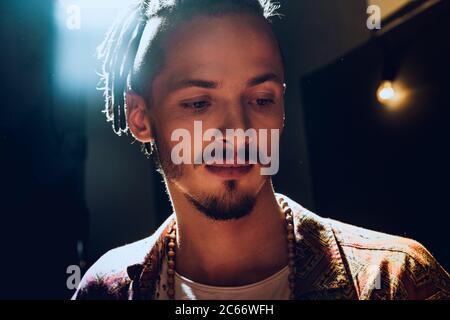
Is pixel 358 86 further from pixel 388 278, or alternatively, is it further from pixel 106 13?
pixel 106 13

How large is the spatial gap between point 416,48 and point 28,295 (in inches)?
54.4

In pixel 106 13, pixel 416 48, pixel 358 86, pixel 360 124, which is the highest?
pixel 106 13

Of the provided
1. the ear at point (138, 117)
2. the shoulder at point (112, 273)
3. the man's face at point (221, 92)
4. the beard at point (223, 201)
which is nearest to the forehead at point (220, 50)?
the man's face at point (221, 92)

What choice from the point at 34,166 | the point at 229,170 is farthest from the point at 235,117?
the point at 34,166

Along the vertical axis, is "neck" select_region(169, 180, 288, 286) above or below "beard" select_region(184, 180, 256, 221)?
below

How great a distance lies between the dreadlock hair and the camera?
1168 millimetres

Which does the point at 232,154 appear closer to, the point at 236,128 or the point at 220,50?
the point at 236,128

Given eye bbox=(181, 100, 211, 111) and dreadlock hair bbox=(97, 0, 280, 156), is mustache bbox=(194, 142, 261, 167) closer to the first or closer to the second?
eye bbox=(181, 100, 211, 111)

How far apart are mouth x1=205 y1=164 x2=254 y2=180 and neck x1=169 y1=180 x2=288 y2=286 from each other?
0.10m

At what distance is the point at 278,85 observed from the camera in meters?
1.17

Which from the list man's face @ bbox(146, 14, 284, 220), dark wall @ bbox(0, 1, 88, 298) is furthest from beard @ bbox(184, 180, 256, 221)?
dark wall @ bbox(0, 1, 88, 298)

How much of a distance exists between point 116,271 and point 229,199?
42cm

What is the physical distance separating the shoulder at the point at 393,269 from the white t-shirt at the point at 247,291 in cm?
17
